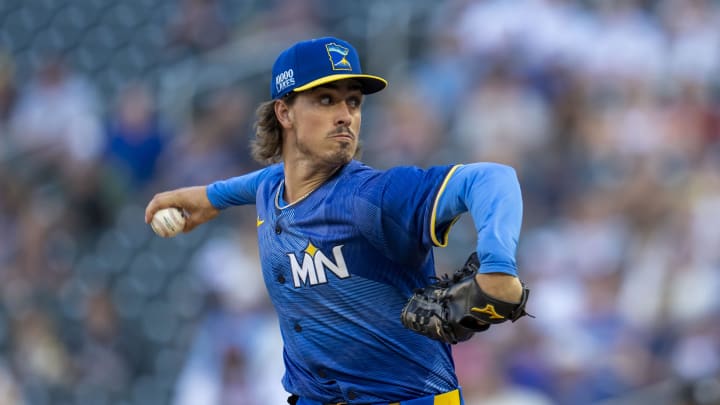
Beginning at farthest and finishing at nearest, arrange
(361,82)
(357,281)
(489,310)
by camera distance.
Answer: (361,82), (357,281), (489,310)

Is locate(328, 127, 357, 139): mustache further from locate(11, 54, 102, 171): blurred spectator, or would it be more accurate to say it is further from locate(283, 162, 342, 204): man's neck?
locate(11, 54, 102, 171): blurred spectator

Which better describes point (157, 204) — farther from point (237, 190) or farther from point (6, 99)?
point (6, 99)

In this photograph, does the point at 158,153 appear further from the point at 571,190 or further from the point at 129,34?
the point at 571,190

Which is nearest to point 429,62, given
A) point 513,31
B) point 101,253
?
point 513,31

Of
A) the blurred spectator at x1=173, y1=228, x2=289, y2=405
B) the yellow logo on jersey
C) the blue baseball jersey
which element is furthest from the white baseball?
the blurred spectator at x1=173, y1=228, x2=289, y2=405

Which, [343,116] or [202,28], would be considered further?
[202,28]

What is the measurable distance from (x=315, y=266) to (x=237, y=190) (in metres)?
0.96

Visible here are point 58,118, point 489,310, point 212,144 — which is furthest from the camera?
point 58,118

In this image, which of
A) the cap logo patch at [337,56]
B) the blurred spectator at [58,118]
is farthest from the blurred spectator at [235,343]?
the cap logo patch at [337,56]

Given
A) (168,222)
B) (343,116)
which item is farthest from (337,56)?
(168,222)

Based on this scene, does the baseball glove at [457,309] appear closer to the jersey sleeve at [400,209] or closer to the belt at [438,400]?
the jersey sleeve at [400,209]

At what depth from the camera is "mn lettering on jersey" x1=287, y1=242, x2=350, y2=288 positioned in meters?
3.89

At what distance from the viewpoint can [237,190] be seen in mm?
4812

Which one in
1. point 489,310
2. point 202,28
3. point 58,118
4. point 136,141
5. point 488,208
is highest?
point 202,28
